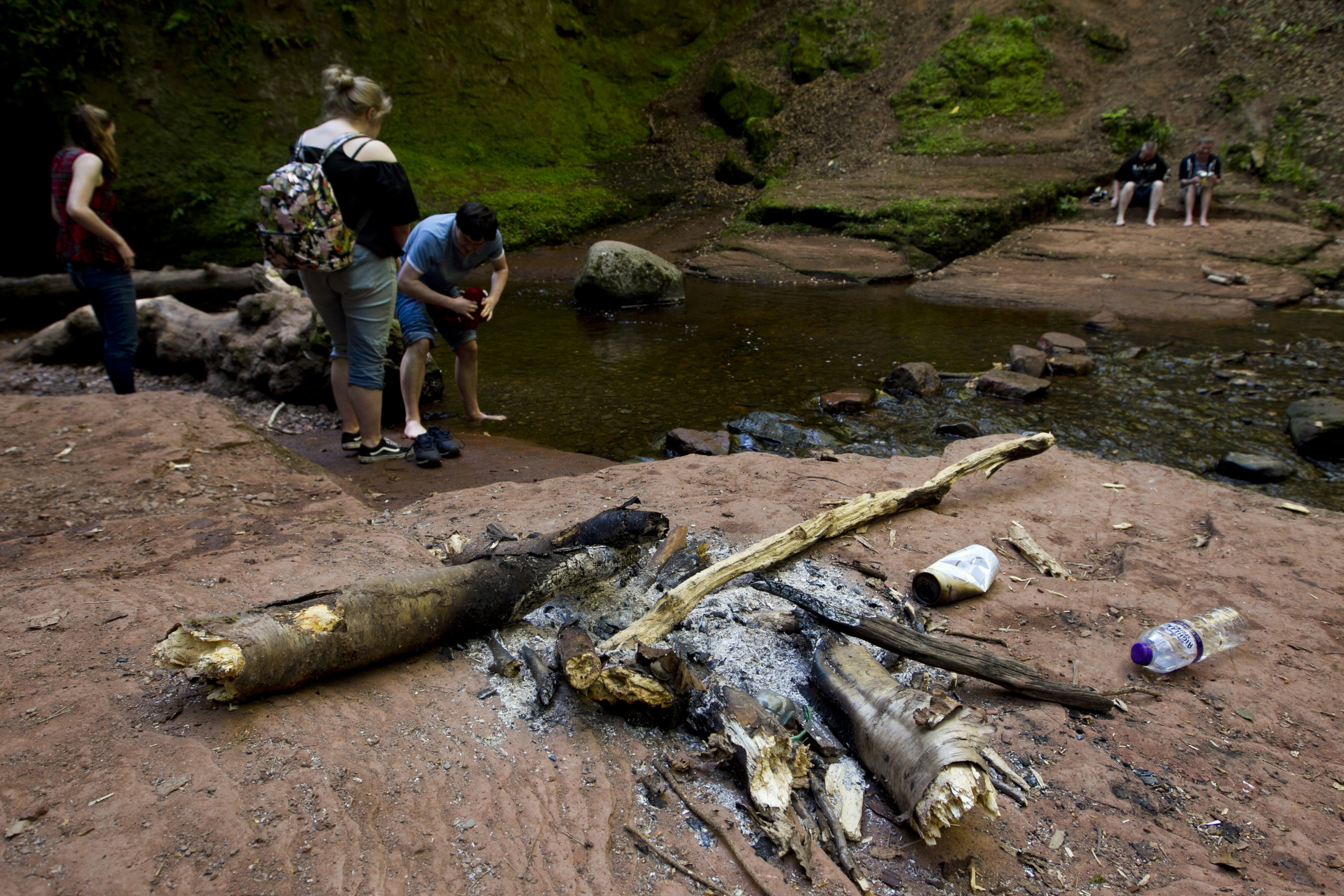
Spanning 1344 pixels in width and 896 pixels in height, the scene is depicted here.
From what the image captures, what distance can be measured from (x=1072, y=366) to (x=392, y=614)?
7.12 m

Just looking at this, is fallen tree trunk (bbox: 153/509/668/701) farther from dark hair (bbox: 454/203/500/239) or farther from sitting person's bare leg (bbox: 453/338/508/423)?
sitting person's bare leg (bbox: 453/338/508/423)

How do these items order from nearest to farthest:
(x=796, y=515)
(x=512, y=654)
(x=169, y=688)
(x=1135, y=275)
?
(x=169, y=688), (x=512, y=654), (x=796, y=515), (x=1135, y=275)

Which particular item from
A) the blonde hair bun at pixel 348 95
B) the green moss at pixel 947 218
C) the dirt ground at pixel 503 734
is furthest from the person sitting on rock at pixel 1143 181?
the blonde hair bun at pixel 348 95

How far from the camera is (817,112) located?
1823 cm

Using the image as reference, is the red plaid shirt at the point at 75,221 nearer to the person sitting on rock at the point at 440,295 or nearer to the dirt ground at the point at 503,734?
the dirt ground at the point at 503,734

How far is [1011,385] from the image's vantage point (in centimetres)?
663

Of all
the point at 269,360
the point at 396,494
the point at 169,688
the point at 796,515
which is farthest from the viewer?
the point at 269,360

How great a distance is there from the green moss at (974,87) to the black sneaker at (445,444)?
13.8m

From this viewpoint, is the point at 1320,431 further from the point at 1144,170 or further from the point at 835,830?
the point at 1144,170

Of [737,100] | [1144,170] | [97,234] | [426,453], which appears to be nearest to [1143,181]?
[1144,170]

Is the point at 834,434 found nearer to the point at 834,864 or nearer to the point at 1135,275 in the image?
the point at 834,864

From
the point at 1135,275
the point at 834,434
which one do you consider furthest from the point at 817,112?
the point at 834,434

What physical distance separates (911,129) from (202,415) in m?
15.8

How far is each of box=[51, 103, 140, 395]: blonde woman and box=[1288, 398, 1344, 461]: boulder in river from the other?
8.30 m
